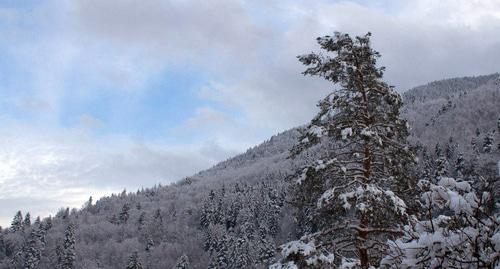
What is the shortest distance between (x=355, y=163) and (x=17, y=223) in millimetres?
165512

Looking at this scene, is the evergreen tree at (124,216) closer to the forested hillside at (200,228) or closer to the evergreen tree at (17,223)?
the forested hillside at (200,228)

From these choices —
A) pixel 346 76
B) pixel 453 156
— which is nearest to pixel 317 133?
pixel 346 76

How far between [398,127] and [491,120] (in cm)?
18751

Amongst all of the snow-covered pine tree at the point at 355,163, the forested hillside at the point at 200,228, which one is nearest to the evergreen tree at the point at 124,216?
the forested hillside at the point at 200,228

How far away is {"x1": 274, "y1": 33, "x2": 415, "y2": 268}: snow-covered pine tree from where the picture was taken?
407 inches

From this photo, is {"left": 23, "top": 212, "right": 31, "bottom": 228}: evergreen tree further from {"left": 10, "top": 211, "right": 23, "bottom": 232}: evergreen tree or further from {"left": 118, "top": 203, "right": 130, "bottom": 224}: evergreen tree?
{"left": 118, "top": 203, "right": 130, "bottom": 224}: evergreen tree

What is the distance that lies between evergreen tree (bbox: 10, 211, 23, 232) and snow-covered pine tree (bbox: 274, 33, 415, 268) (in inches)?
6404

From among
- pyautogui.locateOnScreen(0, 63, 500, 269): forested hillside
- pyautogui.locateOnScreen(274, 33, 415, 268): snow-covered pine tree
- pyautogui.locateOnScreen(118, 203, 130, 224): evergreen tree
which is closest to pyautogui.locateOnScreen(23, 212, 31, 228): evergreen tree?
pyautogui.locateOnScreen(0, 63, 500, 269): forested hillside

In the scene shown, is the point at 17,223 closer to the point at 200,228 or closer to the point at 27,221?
the point at 27,221

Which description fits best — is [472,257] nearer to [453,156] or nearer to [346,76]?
[346,76]

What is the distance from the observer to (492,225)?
11.7ft

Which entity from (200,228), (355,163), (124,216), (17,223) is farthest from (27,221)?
(355,163)

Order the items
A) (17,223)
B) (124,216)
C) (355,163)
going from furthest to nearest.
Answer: (124,216)
(17,223)
(355,163)

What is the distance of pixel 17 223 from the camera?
15825cm
